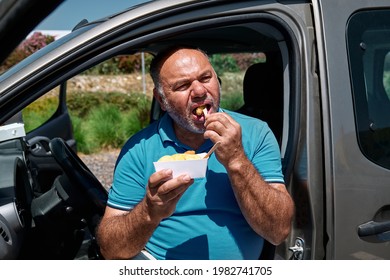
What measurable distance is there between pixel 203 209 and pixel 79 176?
81 cm

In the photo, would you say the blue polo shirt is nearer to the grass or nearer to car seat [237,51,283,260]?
car seat [237,51,283,260]

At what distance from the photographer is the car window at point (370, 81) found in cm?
215

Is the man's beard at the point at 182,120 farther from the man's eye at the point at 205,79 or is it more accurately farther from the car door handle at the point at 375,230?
the car door handle at the point at 375,230

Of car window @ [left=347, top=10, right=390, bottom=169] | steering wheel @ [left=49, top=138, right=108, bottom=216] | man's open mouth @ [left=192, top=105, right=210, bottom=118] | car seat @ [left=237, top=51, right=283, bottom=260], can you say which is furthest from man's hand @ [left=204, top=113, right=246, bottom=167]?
car seat @ [left=237, top=51, right=283, bottom=260]

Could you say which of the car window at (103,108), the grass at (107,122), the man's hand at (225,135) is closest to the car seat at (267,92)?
the man's hand at (225,135)

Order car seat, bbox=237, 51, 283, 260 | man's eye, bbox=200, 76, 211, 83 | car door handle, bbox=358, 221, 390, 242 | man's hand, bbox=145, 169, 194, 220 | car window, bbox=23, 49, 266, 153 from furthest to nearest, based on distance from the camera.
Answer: car window, bbox=23, 49, 266, 153 → car seat, bbox=237, 51, 283, 260 → man's eye, bbox=200, 76, 211, 83 → car door handle, bbox=358, 221, 390, 242 → man's hand, bbox=145, 169, 194, 220

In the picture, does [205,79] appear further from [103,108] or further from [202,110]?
[103,108]

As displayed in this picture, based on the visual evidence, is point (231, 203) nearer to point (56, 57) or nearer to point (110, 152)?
point (56, 57)

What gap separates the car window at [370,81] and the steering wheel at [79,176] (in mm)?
1184

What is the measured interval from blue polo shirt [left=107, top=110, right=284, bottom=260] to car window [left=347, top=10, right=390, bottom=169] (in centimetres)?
32

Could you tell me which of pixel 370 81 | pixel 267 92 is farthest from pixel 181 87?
pixel 267 92

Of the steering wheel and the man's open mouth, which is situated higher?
the man's open mouth

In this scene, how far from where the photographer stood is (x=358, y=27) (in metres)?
2.19

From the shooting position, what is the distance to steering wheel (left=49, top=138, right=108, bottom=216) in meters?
2.76
